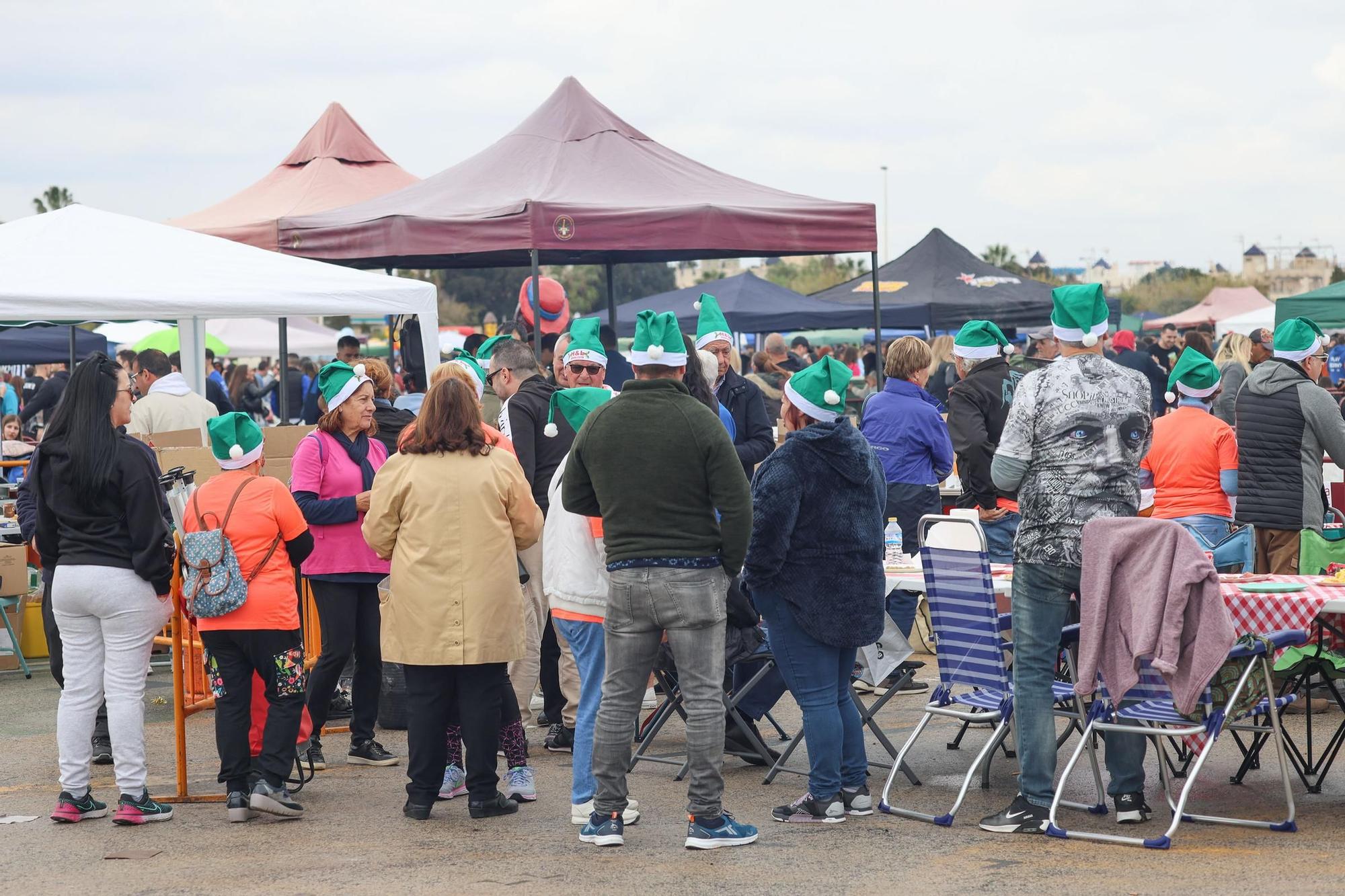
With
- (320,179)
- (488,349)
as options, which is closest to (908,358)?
(488,349)

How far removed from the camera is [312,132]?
15.0 metres

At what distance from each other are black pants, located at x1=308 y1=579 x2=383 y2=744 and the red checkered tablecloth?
10.9 feet

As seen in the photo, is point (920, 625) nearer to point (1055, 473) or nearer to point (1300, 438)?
point (1300, 438)

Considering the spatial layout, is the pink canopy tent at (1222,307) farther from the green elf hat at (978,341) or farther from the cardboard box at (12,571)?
the cardboard box at (12,571)

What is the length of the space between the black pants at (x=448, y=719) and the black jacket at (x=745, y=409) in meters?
2.75

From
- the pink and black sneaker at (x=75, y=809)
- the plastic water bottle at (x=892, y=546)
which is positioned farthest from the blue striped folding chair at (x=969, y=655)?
the pink and black sneaker at (x=75, y=809)

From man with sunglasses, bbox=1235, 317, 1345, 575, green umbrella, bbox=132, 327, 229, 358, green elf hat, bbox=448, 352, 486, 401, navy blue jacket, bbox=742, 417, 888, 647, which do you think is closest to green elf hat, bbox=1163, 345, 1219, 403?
man with sunglasses, bbox=1235, 317, 1345, 575

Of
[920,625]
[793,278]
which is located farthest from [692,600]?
[793,278]

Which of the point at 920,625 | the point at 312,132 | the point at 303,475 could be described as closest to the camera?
the point at 303,475

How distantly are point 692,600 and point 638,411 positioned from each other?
0.67 metres

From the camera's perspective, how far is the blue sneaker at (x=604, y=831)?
5.23 meters

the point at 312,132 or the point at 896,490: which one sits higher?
the point at 312,132

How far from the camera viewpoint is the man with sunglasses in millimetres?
7582

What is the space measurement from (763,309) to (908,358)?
12646mm
